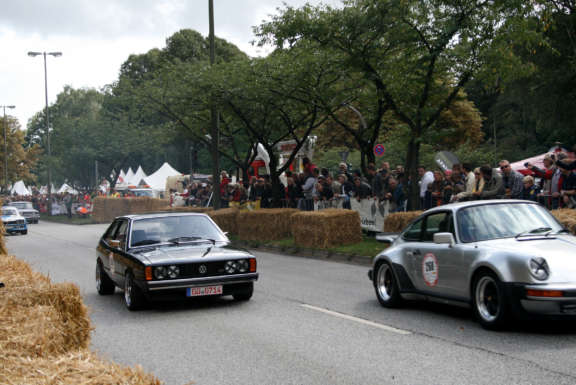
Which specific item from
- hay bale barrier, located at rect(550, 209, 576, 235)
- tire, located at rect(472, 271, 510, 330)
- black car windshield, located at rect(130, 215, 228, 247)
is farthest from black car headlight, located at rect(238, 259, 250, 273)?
hay bale barrier, located at rect(550, 209, 576, 235)

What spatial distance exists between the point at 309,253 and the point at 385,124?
99.8ft

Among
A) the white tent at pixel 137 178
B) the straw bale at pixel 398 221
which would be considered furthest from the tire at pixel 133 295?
the white tent at pixel 137 178

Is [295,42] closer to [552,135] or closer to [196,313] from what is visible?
[196,313]

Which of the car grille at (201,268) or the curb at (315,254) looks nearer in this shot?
the car grille at (201,268)

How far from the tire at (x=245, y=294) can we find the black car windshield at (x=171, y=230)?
1006 millimetres

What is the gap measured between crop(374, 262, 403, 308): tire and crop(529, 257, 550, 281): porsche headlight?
2632 millimetres

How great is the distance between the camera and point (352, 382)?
6.00m

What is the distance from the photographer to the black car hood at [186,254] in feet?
33.4

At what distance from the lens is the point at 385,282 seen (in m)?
10.3

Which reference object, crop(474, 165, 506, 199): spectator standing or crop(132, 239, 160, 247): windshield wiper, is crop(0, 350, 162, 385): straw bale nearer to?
crop(132, 239, 160, 247): windshield wiper

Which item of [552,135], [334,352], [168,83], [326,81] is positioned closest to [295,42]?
[326,81]

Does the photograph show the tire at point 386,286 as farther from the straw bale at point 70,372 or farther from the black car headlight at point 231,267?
the straw bale at point 70,372

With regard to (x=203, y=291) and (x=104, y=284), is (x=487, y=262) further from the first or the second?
(x=104, y=284)

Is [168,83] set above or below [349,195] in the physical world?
above
